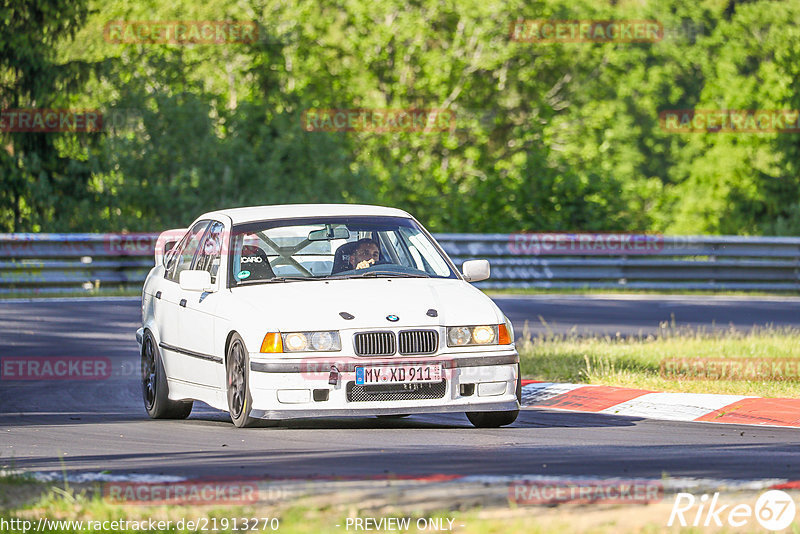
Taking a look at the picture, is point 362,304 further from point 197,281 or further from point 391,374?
point 197,281

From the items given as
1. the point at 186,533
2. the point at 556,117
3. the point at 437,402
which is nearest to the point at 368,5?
the point at 556,117

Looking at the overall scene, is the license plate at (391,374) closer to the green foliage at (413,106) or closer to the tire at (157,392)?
the tire at (157,392)

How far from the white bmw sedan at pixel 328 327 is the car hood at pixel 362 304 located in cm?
1

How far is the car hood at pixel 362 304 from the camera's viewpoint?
9237 millimetres

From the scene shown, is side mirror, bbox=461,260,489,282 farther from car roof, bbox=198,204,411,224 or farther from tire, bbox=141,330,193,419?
tire, bbox=141,330,193,419

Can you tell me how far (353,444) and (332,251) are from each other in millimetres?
2295

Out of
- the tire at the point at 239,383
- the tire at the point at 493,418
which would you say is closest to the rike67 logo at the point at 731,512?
the tire at the point at 493,418

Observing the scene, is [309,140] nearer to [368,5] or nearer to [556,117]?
[368,5]

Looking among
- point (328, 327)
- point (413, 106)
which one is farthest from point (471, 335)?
point (413, 106)

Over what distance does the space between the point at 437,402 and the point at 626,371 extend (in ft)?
12.5

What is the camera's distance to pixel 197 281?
10141 millimetres

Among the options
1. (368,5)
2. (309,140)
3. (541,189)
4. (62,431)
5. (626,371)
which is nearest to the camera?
(62,431)

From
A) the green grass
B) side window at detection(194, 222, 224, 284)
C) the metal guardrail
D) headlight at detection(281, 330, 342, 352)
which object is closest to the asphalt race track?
headlight at detection(281, 330, 342, 352)

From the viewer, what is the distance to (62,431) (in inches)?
388
